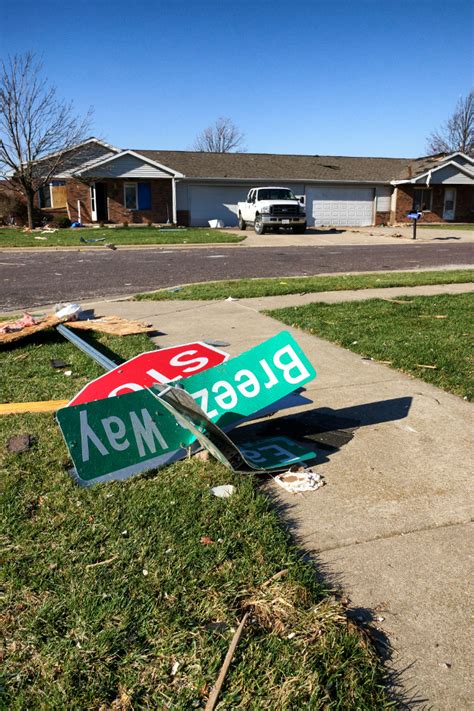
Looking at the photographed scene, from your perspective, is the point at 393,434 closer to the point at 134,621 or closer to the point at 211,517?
the point at 211,517

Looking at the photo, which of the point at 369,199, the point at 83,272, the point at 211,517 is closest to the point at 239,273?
the point at 83,272

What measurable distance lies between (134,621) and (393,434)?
85.2 inches

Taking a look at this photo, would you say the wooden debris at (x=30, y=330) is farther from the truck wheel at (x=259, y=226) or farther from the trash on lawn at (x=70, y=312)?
the truck wheel at (x=259, y=226)

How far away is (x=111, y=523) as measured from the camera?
2.58 metres

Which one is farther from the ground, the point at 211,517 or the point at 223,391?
the point at 223,391

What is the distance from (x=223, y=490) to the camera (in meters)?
2.90

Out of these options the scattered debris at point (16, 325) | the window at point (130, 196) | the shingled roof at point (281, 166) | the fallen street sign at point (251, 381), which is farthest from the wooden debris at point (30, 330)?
the shingled roof at point (281, 166)

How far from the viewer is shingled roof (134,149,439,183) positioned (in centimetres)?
3697

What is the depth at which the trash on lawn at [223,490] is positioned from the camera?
9.36 feet

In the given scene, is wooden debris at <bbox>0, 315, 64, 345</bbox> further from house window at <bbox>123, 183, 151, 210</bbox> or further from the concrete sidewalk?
house window at <bbox>123, 183, 151, 210</bbox>

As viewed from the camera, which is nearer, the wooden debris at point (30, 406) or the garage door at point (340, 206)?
the wooden debris at point (30, 406)

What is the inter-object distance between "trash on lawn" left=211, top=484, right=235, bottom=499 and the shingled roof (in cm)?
3468

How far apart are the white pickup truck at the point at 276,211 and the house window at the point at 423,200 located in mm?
14783

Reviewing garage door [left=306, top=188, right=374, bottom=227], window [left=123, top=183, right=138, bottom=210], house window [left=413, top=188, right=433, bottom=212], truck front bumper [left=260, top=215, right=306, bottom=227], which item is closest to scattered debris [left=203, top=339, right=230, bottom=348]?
truck front bumper [left=260, top=215, right=306, bottom=227]
